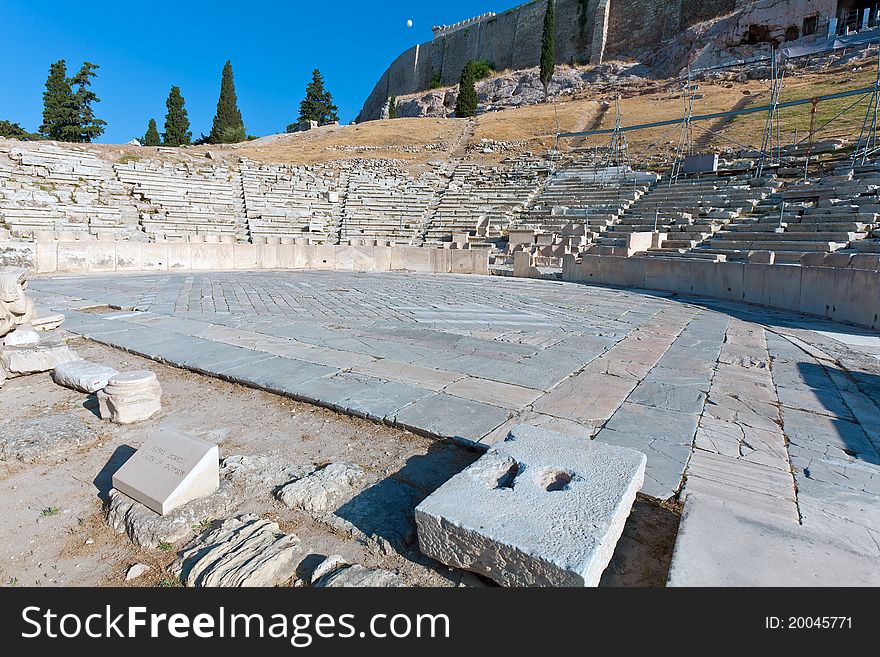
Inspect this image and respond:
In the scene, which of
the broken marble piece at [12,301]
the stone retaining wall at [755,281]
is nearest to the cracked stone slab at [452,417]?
the broken marble piece at [12,301]

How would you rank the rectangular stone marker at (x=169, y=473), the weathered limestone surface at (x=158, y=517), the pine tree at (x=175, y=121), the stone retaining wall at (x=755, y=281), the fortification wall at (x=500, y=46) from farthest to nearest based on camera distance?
the fortification wall at (x=500, y=46)
the pine tree at (x=175, y=121)
the stone retaining wall at (x=755, y=281)
the rectangular stone marker at (x=169, y=473)
the weathered limestone surface at (x=158, y=517)

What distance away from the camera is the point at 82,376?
4023 mm

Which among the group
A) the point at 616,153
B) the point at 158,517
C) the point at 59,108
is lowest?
the point at 158,517

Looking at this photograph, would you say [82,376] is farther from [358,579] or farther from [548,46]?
[548,46]

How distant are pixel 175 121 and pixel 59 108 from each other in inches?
383

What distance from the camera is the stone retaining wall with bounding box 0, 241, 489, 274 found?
554 inches

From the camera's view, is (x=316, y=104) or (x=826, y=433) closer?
(x=826, y=433)

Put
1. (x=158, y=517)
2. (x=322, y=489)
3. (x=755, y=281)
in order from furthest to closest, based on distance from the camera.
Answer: (x=755, y=281), (x=322, y=489), (x=158, y=517)

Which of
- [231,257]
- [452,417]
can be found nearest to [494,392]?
[452,417]

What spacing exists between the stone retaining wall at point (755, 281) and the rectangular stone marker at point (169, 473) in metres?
8.89

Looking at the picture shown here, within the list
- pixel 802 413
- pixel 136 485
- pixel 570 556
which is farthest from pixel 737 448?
pixel 136 485

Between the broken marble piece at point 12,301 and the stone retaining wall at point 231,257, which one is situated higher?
the stone retaining wall at point 231,257

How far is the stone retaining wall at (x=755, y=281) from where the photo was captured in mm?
7254

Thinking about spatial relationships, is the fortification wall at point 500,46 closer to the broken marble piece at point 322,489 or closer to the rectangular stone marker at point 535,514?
the rectangular stone marker at point 535,514
